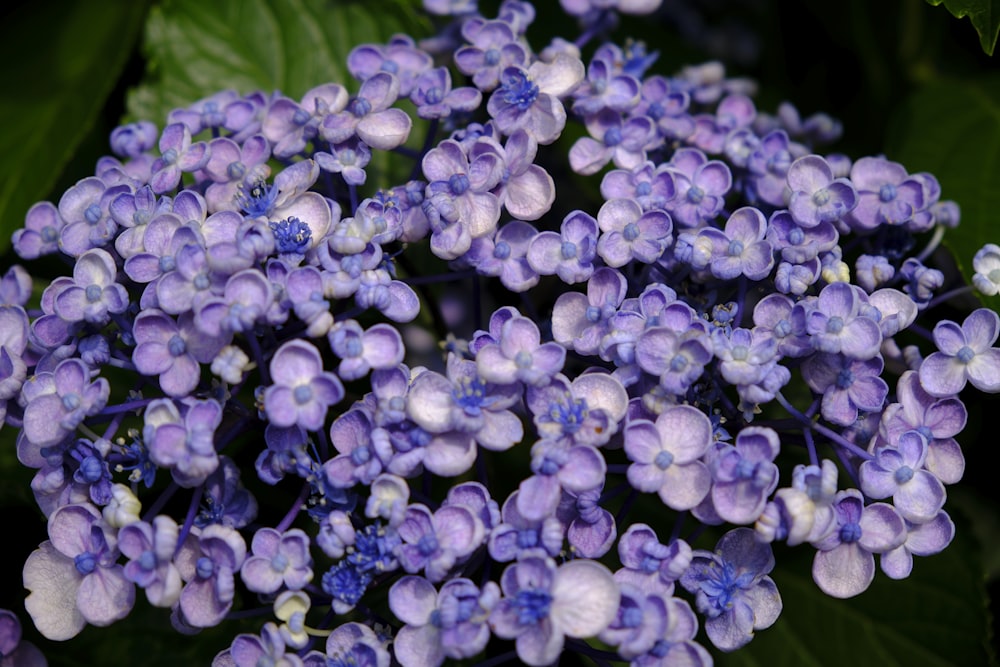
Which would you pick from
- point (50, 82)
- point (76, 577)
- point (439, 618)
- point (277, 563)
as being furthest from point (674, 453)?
point (50, 82)

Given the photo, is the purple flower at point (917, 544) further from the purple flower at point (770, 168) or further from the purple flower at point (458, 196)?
the purple flower at point (458, 196)

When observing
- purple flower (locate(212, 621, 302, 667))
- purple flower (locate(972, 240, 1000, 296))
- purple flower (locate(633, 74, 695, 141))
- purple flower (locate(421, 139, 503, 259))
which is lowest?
purple flower (locate(212, 621, 302, 667))

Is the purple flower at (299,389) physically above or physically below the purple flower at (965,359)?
below

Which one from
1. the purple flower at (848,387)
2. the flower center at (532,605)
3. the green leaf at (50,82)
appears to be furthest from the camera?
the green leaf at (50,82)

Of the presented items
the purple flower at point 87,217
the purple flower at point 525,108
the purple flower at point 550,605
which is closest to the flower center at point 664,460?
the purple flower at point 550,605

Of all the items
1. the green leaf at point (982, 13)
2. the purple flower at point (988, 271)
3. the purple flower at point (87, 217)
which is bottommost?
the purple flower at point (87, 217)

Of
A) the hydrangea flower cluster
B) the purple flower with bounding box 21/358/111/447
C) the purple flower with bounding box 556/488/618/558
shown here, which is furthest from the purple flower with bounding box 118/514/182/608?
the purple flower with bounding box 556/488/618/558

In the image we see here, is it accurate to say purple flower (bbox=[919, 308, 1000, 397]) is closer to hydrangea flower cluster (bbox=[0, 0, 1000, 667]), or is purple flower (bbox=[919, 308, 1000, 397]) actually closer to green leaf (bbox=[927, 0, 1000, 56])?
hydrangea flower cluster (bbox=[0, 0, 1000, 667])
